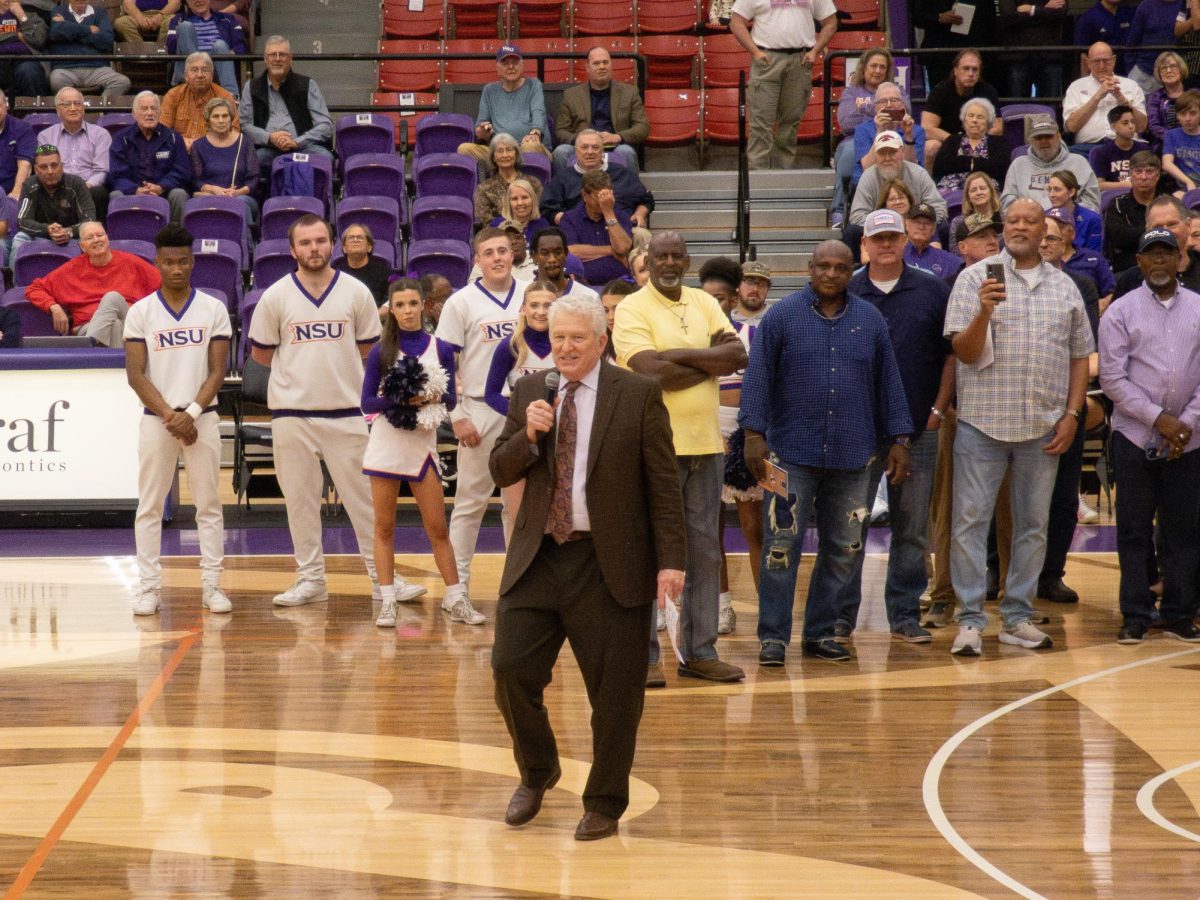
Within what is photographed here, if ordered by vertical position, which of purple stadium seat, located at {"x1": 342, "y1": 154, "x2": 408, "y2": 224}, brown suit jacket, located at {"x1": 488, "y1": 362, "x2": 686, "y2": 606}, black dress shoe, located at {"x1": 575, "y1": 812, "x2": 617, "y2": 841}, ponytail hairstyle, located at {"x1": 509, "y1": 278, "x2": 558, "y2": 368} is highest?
purple stadium seat, located at {"x1": 342, "y1": 154, "x2": 408, "y2": 224}

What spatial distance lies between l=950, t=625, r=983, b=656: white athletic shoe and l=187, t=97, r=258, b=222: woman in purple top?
775 cm

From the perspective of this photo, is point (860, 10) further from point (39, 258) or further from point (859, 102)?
point (39, 258)

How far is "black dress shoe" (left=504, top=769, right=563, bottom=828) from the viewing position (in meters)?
4.64

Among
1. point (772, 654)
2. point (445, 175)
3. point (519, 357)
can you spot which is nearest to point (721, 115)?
point (445, 175)

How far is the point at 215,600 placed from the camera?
7.68m

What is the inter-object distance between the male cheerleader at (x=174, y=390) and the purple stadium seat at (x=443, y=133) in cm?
586

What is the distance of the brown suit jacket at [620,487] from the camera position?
14.7 feet

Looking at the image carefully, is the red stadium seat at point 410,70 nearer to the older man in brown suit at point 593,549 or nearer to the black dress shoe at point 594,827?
the older man in brown suit at point 593,549

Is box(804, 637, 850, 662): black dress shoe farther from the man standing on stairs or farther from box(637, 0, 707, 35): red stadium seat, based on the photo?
box(637, 0, 707, 35): red stadium seat

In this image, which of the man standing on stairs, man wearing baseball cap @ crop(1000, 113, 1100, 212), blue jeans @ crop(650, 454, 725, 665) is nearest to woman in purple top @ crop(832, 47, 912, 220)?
the man standing on stairs

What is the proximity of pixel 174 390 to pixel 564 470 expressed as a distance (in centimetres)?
361

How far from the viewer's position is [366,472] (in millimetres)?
7430

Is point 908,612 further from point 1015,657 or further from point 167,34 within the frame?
point 167,34

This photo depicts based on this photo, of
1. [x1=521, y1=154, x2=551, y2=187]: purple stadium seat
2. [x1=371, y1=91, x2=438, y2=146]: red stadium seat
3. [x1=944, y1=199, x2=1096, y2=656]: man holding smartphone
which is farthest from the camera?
[x1=371, y1=91, x2=438, y2=146]: red stadium seat
